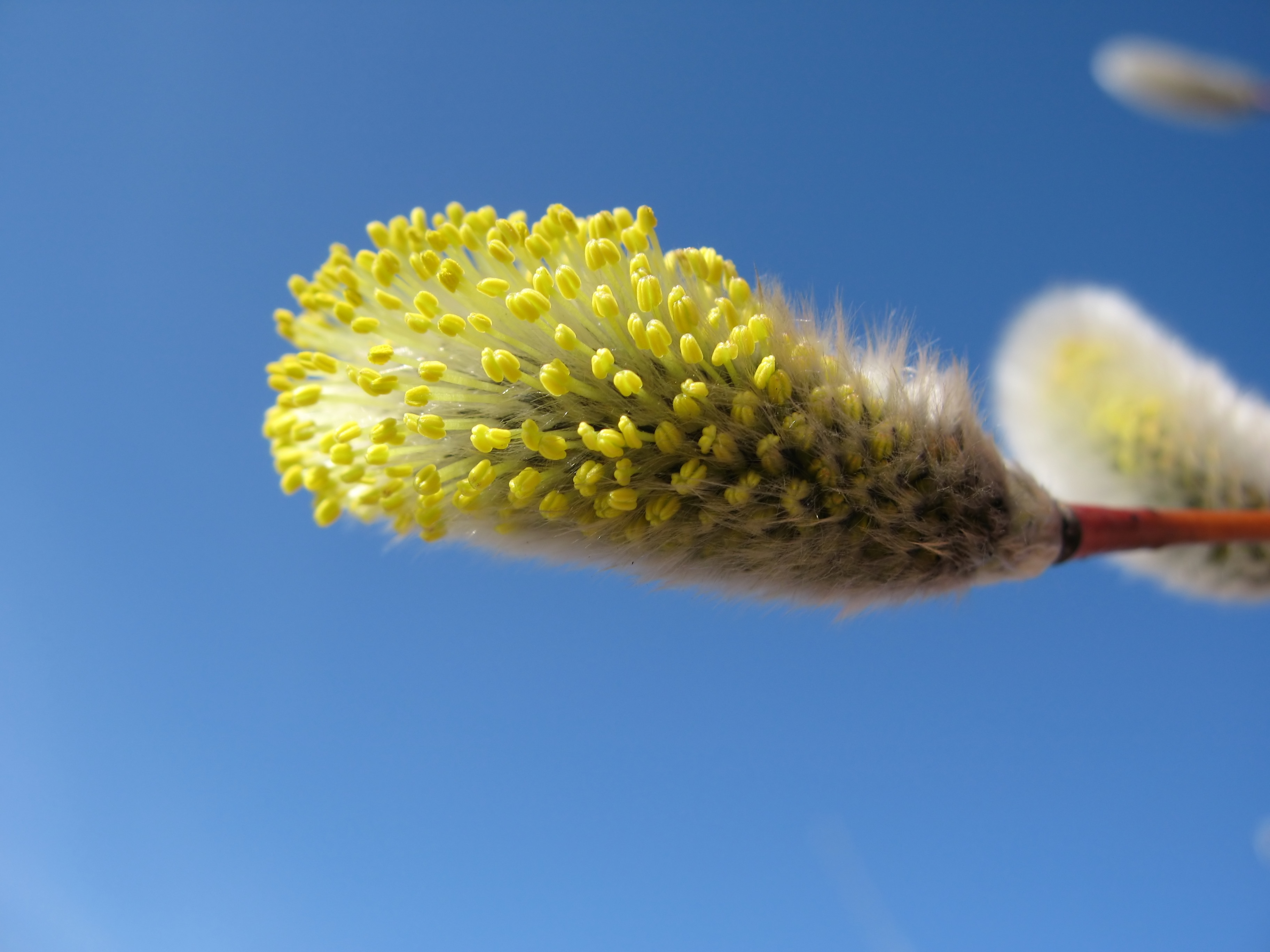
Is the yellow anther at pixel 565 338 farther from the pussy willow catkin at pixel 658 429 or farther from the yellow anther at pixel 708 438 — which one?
the yellow anther at pixel 708 438

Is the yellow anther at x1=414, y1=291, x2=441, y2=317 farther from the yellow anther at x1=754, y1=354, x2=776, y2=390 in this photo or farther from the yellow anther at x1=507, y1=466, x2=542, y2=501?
the yellow anther at x1=754, y1=354, x2=776, y2=390

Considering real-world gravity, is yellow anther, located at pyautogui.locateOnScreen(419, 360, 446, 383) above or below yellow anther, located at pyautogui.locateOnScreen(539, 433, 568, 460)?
above

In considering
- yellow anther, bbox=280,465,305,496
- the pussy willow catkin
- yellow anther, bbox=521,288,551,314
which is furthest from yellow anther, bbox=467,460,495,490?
yellow anther, bbox=280,465,305,496

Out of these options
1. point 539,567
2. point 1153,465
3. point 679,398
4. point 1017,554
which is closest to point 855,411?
point 679,398

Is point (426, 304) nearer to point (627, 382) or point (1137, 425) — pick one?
point (627, 382)

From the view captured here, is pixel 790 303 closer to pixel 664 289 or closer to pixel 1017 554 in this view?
pixel 664 289

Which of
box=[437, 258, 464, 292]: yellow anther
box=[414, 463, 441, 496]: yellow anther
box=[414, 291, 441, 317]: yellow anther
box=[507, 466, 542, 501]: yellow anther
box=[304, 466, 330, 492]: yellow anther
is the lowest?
box=[507, 466, 542, 501]: yellow anther

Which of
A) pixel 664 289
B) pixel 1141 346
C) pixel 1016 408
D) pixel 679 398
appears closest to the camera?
pixel 679 398
